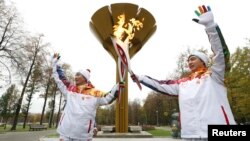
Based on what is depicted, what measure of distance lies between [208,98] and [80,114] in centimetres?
224

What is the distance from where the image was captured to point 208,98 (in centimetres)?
362

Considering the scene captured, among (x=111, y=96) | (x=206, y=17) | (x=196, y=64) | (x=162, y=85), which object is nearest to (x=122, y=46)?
(x=111, y=96)

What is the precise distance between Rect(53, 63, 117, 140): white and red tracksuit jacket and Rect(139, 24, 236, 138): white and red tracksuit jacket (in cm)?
156

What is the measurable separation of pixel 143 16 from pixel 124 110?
6043 millimetres

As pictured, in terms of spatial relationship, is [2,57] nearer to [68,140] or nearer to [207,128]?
[68,140]

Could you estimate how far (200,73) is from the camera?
3.88 m

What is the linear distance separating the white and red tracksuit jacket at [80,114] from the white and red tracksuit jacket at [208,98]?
156 centimetres

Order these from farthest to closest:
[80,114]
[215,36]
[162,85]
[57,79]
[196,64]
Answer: [57,79] < [80,114] < [162,85] < [196,64] < [215,36]

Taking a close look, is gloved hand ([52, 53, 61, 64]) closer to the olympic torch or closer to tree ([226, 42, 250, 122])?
the olympic torch

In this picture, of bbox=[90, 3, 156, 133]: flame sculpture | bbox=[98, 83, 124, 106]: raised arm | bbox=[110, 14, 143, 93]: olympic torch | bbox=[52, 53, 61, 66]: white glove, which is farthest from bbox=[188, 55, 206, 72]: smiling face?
bbox=[90, 3, 156, 133]: flame sculpture

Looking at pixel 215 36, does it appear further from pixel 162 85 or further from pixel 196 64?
pixel 162 85

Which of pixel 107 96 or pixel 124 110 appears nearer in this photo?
pixel 107 96

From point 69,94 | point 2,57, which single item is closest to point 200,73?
point 69,94

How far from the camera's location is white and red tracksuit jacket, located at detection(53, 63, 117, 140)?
488cm
